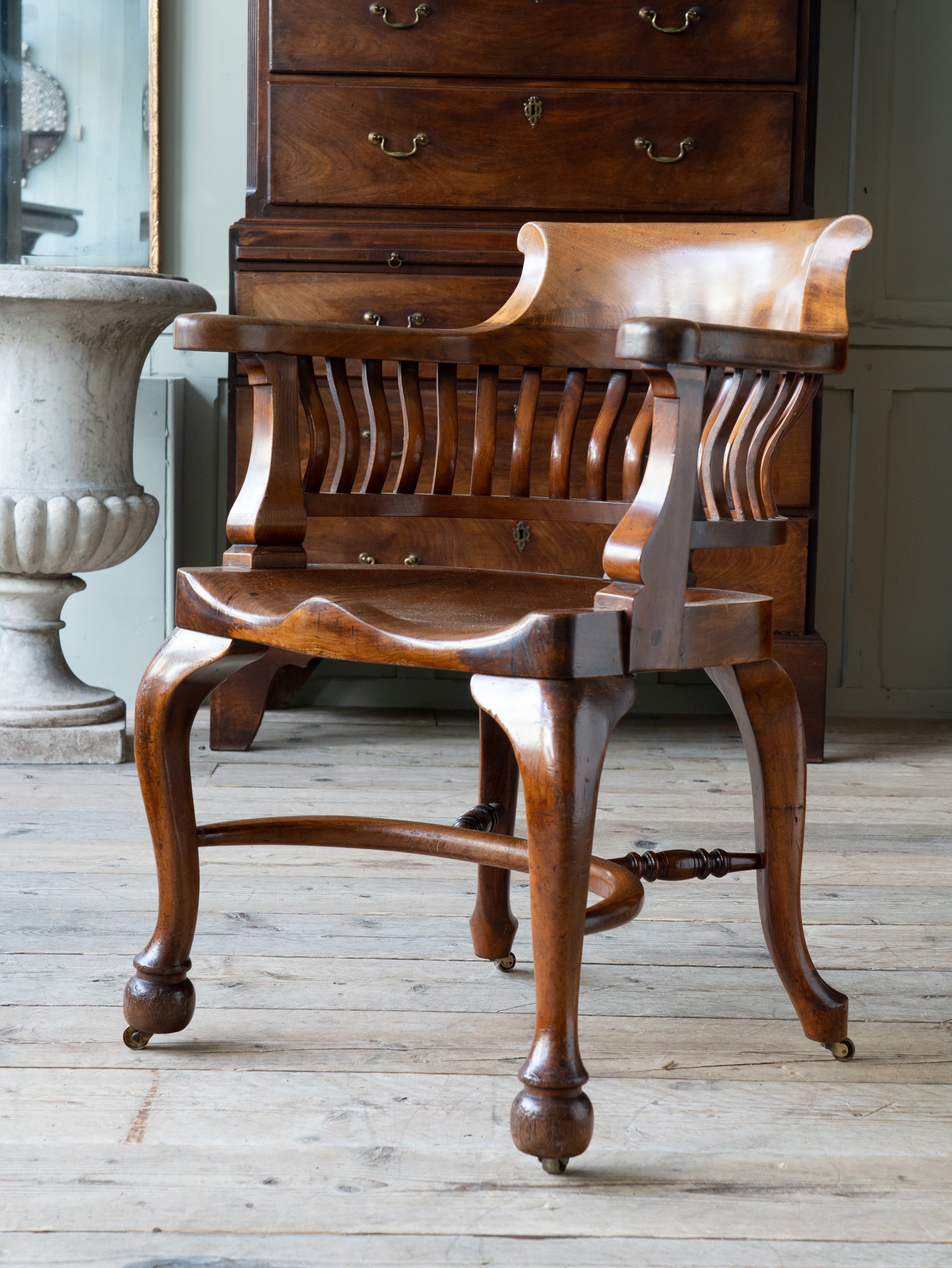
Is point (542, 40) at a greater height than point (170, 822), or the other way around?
point (542, 40)

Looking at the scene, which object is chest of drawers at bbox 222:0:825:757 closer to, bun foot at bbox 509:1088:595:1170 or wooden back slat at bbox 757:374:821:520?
wooden back slat at bbox 757:374:821:520

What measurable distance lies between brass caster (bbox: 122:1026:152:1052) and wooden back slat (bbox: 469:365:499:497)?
0.64 meters

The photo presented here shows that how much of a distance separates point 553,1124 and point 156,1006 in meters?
0.44

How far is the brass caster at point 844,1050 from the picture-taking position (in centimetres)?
129

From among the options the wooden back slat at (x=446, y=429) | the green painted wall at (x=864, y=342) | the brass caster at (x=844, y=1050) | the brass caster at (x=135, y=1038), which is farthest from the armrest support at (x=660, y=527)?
the green painted wall at (x=864, y=342)

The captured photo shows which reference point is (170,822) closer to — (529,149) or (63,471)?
(63,471)

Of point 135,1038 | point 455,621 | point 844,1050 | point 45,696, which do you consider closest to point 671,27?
point 45,696

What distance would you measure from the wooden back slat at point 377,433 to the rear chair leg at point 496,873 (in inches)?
11.0

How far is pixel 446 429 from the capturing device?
4.54 ft

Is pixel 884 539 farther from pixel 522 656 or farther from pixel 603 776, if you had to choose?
pixel 522 656

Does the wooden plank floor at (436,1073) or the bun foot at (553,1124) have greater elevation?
the bun foot at (553,1124)

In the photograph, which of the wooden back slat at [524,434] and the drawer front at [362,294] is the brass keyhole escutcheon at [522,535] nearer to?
the drawer front at [362,294]

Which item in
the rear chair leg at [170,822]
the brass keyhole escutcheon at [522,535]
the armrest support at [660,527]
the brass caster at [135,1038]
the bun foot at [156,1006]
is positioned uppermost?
the armrest support at [660,527]

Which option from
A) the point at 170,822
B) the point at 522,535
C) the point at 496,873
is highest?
the point at 522,535
